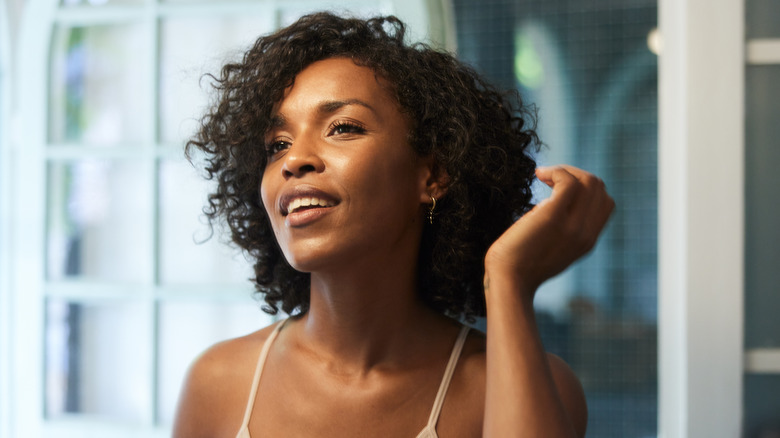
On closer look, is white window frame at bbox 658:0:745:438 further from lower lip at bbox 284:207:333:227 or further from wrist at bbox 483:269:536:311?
lower lip at bbox 284:207:333:227

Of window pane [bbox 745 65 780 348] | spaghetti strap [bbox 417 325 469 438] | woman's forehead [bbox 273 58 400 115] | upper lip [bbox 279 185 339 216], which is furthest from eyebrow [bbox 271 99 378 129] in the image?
window pane [bbox 745 65 780 348]

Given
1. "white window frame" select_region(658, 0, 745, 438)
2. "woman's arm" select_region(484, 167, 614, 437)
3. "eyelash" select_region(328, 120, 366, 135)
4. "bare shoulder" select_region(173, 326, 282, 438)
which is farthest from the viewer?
"white window frame" select_region(658, 0, 745, 438)

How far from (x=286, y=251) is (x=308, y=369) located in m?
0.22

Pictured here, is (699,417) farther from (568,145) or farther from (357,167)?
(568,145)

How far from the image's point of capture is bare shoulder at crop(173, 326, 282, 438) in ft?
3.43

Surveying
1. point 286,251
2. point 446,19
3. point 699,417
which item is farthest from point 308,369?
point 446,19

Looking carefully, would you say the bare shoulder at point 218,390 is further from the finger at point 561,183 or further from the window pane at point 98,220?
the window pane at point 98,220

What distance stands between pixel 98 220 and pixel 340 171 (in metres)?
1.18

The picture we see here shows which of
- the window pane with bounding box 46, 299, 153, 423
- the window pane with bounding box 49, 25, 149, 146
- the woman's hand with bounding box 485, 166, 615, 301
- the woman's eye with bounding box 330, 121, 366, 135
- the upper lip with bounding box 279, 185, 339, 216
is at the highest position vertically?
the window pane with bounding box 49, 25, 149, 146

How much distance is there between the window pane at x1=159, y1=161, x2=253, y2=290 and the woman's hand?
3.25ft

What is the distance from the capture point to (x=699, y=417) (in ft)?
3.97

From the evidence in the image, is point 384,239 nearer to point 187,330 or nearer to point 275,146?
point 275,146

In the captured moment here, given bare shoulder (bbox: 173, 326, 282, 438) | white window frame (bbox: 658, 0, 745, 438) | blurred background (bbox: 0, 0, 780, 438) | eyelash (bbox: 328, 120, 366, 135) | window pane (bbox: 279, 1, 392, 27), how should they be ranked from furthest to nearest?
blurred background (bbox: 0, 0, 780, 438), window pane (bbox: 279, 1, 392, 27), white window frame (bbox: 658, 0, 745, 438), bare shoulder (bbox: 173, 326, 282, 438), eyelash (bbox: 328, 120, 366, 135)

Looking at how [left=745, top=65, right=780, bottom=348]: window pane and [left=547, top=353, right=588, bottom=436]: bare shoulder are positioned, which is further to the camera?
[left=745, top=65, right=780, bottom=348]: window pane
